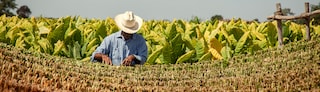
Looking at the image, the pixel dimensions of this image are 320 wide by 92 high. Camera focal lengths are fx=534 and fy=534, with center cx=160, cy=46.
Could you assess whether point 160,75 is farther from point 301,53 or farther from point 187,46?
point 187,46

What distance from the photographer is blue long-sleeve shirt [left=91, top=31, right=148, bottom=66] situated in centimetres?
325

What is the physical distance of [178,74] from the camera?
44.8 inches

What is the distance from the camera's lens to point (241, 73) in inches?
42.6

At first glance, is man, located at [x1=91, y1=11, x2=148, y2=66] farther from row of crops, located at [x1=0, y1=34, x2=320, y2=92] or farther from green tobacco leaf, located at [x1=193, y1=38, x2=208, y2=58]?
row of crops, located at [x1=0, y1=34, x2=320, y2=92]

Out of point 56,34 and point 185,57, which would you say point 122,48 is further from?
point 56,34

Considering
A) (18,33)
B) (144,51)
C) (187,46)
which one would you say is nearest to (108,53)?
(144,51)

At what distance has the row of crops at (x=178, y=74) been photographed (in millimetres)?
979

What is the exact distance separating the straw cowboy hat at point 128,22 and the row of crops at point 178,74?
6.54 ft

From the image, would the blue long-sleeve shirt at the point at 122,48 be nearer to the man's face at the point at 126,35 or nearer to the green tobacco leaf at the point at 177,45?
the man's face at the point at 126,35

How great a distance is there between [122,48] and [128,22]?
0.70ft

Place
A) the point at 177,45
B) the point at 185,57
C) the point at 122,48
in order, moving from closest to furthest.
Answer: the point at 122,48, the point at 185,57, the point at 177,45

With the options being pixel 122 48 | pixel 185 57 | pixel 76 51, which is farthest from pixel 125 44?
pixel 76 51

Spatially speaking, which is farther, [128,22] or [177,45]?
[177,45]

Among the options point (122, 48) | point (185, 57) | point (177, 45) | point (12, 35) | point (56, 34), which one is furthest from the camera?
point (12, 35)
